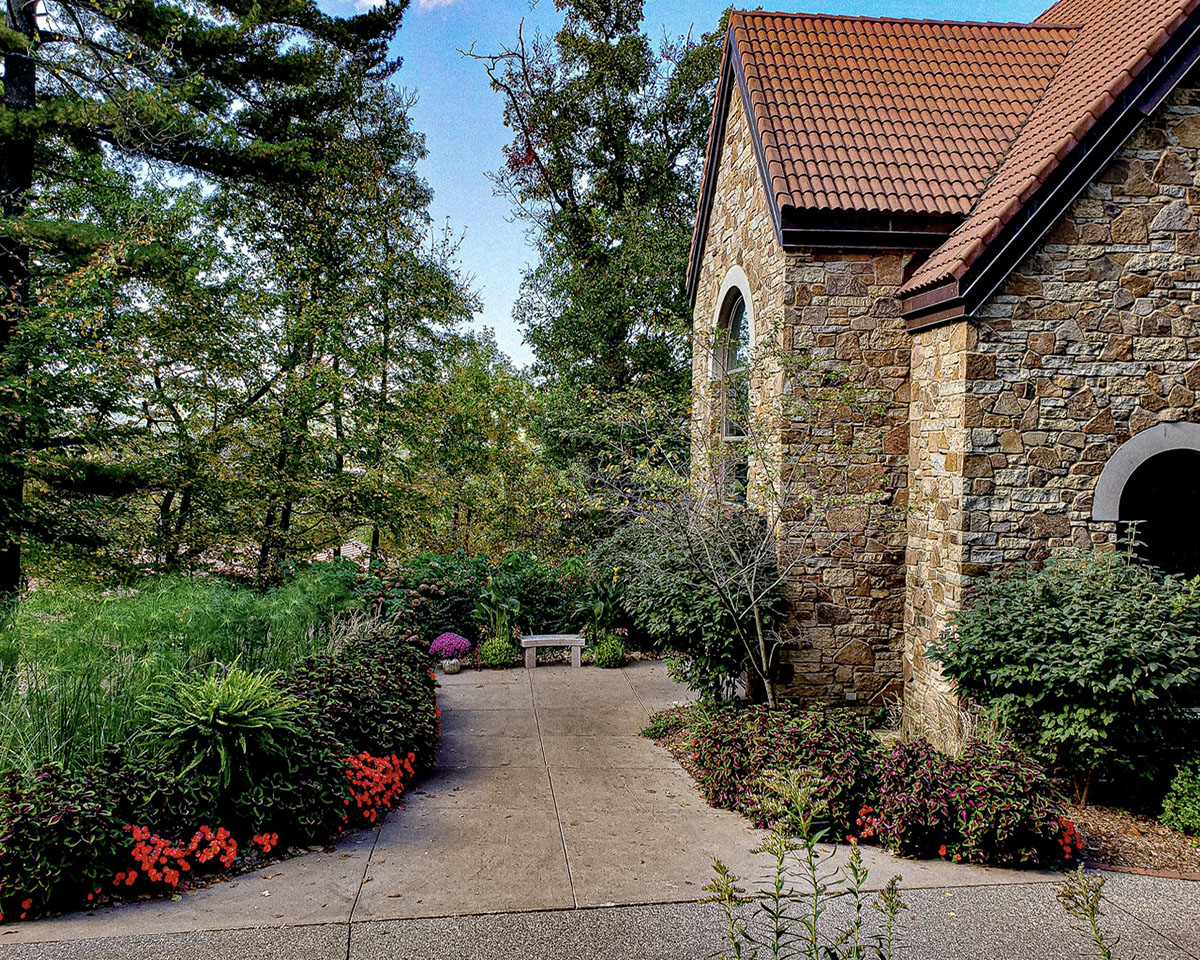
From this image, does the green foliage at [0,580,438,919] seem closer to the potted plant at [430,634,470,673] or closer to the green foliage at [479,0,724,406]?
the potted plant at [430,634,470,673]

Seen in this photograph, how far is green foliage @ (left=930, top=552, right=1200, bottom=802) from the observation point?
5.02 metres

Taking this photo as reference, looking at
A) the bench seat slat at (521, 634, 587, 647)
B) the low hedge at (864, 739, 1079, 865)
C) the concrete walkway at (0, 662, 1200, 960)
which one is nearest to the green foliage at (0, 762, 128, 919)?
the concrete walkway at (0, 662, 1200, 960)

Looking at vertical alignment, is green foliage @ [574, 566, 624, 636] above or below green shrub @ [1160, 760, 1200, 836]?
above

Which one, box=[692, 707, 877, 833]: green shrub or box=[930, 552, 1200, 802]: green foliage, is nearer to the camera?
box=[692, 707, 877, 833]: green shrub

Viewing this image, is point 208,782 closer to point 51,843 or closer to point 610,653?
point 51,843

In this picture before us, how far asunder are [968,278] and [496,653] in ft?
21.3

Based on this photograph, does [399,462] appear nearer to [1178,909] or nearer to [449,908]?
[449,908]

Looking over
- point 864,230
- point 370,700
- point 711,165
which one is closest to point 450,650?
point 370,700

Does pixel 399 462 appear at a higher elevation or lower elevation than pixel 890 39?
lower

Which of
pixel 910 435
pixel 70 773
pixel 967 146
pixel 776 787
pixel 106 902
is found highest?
pixel 967 146

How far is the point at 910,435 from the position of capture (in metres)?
7.13

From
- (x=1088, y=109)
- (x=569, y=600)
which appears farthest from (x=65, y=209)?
(x=1088, y=109)

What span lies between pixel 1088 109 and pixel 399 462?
9.06 meters

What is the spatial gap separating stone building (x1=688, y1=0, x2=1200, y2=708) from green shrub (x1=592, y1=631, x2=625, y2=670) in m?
2.86
